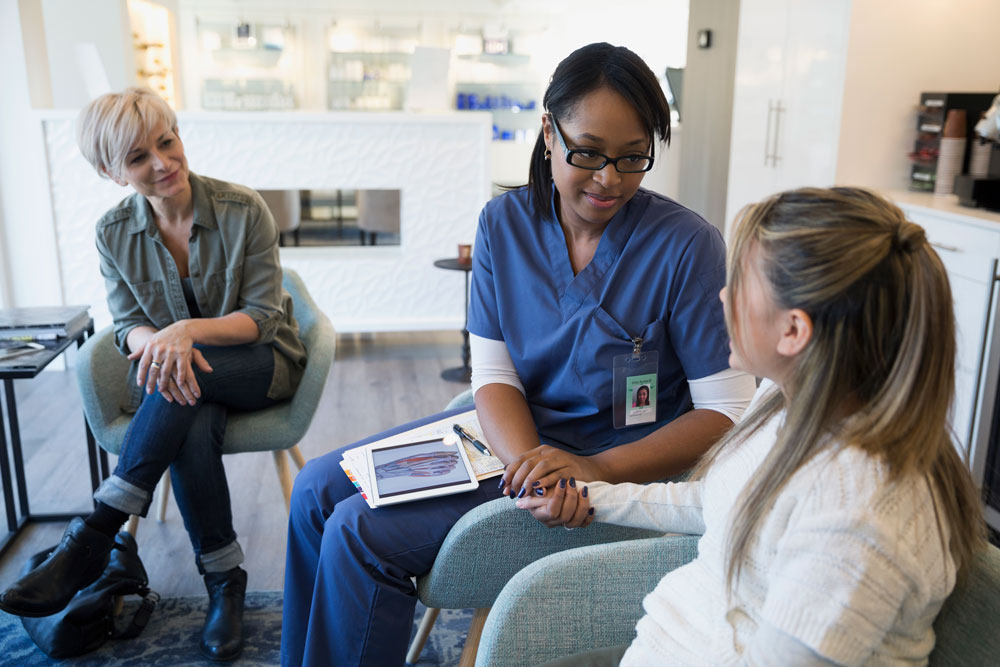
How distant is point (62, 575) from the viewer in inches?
66.0

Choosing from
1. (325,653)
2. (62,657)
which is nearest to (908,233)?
(325,653)

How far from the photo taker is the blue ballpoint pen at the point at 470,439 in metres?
1.47

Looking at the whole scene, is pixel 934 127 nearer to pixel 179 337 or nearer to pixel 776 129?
pixel 776 129

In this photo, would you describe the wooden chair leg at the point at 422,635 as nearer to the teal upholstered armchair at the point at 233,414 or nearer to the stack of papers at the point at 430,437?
the stack of papers at the point at 430,437

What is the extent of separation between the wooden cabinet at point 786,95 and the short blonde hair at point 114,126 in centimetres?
255

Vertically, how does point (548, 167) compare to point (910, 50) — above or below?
below

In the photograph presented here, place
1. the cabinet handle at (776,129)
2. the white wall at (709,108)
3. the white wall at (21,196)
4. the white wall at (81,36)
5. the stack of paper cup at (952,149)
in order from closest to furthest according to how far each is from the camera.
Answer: the stack of paper cup at (952,149)
the white wall at (21,196)
the cabinet handle at (776,129)
the white wall at (81,36)
the white wall at (709,108)

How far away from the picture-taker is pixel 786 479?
81cm

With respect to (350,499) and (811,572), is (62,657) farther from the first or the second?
(811,572)

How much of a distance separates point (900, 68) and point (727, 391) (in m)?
2.46

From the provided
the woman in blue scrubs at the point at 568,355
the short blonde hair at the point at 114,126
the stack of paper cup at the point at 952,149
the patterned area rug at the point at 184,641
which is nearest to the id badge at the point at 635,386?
the woman in blue scrubs at the point at 568,355

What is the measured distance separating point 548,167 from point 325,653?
88 centimetres

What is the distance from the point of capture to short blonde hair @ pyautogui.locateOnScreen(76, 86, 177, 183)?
185 centimetres

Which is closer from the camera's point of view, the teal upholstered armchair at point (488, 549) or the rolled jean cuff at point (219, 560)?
the teal upholstered armchair at point (488, 549)
